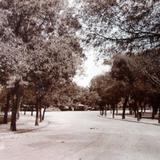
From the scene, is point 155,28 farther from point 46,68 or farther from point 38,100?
point 38,100

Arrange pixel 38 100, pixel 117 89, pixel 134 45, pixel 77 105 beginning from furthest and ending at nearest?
1. pixel 77 105
2. pixel 117 89
3. pixel 38 100
4. pixel 134 45

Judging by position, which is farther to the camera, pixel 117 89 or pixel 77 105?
pixel 77 105

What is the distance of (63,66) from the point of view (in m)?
32.0

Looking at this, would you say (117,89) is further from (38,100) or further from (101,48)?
(101,48)

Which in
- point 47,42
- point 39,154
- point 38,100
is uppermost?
point 47,42

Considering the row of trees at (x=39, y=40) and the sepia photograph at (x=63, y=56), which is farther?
the row of trees at (x=39, y=40)

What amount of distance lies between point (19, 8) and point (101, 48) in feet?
43.7

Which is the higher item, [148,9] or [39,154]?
Answer: [148,9]

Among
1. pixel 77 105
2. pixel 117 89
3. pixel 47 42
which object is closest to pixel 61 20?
pixel 47 42

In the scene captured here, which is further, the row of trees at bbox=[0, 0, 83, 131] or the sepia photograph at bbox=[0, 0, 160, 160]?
the row of trees at bbox=[0, 0, 83, 131]

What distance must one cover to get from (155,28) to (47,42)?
52.6 ft

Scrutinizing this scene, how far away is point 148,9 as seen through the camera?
15.7m

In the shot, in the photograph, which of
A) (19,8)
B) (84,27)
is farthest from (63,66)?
(84,27)

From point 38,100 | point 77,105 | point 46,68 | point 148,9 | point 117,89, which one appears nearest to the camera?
point 148,9
